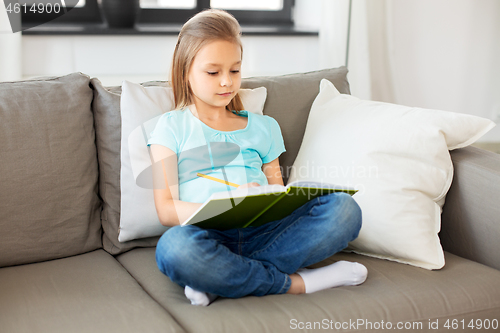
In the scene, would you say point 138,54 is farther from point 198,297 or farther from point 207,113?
point 198,297

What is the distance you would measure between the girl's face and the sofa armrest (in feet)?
2.14

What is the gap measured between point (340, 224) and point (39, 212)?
752mm

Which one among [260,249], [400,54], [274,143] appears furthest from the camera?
[400,54]

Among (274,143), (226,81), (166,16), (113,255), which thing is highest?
(166,16)

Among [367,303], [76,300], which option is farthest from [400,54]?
[76,300]

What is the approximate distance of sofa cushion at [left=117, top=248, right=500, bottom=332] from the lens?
0.93 meters

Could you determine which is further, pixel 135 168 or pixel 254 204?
pixel 135 168

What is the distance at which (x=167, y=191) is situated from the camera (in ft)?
3.83

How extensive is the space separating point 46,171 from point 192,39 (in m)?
0.51

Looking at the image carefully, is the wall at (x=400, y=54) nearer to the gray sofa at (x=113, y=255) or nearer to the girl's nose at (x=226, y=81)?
the gray sofa at (x=113, y=255)

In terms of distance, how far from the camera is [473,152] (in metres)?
1.31

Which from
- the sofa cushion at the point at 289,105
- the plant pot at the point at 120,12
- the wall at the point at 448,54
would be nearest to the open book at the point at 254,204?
the sofa cushion at the point at 289,105

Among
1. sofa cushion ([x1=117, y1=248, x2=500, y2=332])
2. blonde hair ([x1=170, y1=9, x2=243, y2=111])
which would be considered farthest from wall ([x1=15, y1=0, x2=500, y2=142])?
sofa cushion ([x1=117, y1=248, x2=500, y2=332])

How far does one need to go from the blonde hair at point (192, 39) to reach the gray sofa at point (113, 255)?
0.46ft
